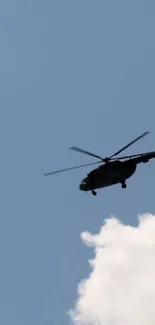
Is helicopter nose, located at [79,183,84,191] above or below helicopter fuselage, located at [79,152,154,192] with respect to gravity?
above

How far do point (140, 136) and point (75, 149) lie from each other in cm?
863

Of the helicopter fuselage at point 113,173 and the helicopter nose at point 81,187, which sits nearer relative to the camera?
the helicopter fuselage at point 113,173

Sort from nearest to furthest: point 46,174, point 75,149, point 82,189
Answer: point 46,174 < point 75,149 < point 82,189

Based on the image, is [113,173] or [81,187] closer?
[113,173]

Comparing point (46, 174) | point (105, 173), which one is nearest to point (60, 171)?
point (46, 174)

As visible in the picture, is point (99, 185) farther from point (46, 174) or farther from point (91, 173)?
point (46, 174)

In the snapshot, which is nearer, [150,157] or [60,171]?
[60,171]

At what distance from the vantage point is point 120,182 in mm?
72312

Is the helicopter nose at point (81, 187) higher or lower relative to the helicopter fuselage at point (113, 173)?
higher

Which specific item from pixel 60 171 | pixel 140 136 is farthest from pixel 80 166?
pixel 140 136

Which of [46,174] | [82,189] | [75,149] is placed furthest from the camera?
[82,189]

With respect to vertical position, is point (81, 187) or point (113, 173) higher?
point (81, 187)

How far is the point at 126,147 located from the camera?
2761 inches

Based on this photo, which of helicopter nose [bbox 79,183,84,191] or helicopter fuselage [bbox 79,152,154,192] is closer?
helicopter fuselage [bbox 79,152,154,192]
